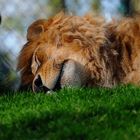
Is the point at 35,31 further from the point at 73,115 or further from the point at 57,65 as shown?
the point at 73,115

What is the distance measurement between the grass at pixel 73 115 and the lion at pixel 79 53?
2.78ft

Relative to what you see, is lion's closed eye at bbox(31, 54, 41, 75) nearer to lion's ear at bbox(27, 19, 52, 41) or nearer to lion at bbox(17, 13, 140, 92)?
lion at bbox(17, 13, 140, 92)

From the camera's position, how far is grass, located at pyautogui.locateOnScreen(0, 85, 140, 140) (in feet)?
19.0

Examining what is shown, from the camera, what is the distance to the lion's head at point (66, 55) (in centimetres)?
930

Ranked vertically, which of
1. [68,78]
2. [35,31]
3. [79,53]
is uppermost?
[35,31]

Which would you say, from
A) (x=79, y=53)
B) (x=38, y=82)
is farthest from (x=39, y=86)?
(x=79, y=53)

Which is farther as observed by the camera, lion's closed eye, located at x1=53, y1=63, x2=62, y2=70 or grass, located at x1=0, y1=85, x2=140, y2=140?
lion's closed eye, located at x1=53, y1=63, x2=62, y2=70

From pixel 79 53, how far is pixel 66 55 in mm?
181

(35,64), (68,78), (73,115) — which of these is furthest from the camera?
(35,64)

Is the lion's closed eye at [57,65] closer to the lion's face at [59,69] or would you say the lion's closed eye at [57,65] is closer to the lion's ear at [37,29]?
the lion's face at [59,69]

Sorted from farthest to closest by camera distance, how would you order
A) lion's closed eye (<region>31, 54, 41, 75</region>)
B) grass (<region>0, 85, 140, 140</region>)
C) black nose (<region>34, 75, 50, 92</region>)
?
lion's closed eye (<region>31, 54, 41, 75</region>) < black nose (<region>34, 75, 50, 92</region>) < grass (<region>0, 85, 140, 140</region>)

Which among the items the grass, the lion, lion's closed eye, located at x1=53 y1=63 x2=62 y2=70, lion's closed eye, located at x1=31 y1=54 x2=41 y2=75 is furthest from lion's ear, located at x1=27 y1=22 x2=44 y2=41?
the grass

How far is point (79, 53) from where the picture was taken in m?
9.44

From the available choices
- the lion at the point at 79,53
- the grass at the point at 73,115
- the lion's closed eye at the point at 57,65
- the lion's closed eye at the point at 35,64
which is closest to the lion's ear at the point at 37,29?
the lion at the point at 79,53
